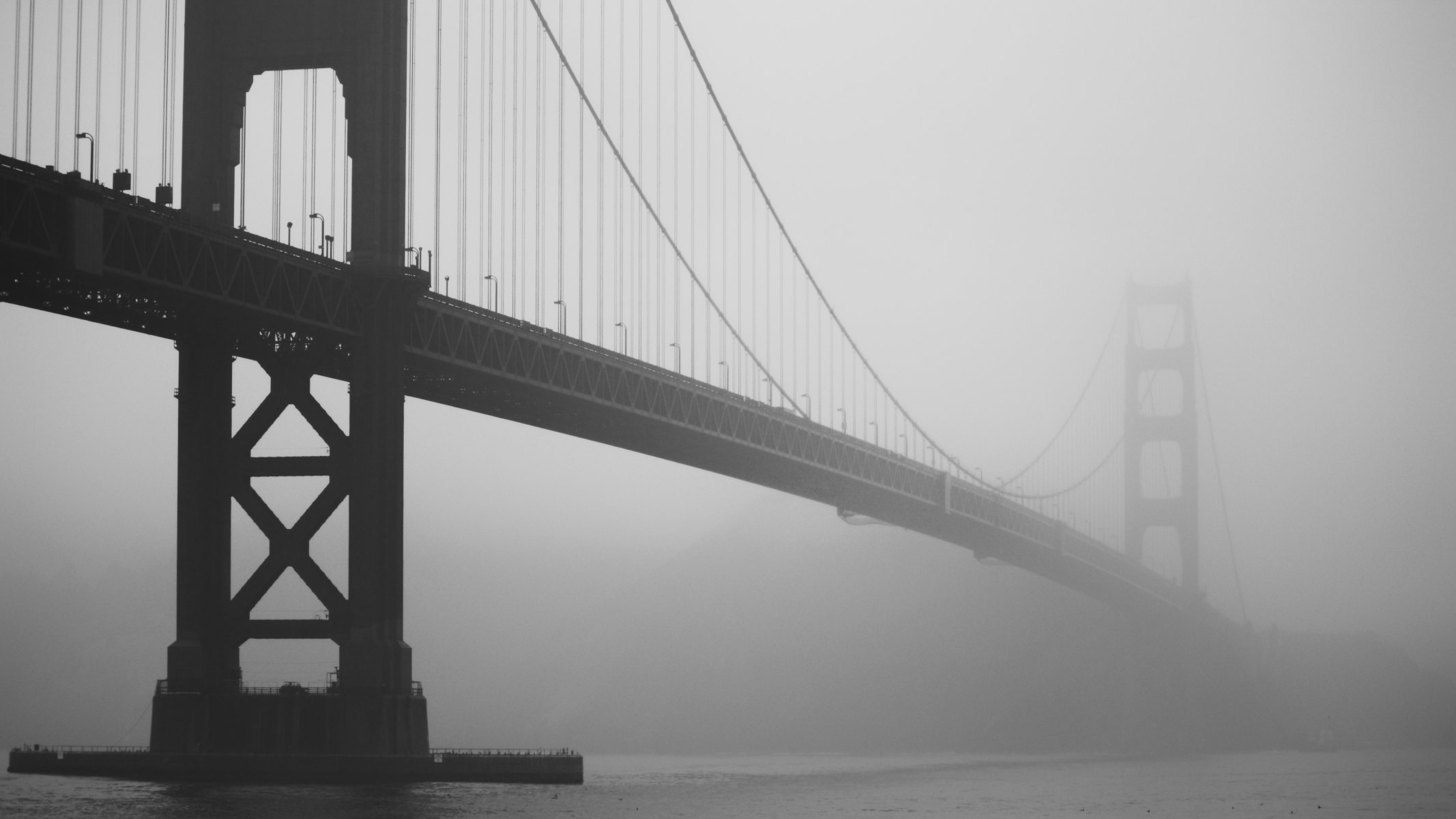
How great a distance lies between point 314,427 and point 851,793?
55.2ft

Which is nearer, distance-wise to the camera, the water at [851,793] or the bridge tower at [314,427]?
the water at [851,793]

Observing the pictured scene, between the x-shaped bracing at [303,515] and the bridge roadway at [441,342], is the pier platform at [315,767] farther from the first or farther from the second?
the bridge roadway at [441,342]

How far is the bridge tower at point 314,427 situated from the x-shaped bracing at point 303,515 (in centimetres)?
3

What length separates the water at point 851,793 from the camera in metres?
38.1

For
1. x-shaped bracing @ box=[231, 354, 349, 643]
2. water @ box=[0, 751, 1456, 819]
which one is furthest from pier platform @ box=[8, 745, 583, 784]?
x-shaped bracing @ box=[231, 354, 349, 643]

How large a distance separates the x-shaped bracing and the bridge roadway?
0.89 m

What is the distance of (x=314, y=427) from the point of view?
147 feet

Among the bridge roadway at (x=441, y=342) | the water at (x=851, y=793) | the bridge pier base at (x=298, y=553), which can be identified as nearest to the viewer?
the bridge roadway at (x=441, y=342)

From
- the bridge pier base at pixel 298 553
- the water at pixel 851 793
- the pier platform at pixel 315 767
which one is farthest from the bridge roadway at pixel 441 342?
the water at pixel 851 793

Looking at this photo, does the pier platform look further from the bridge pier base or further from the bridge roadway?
the bridge roadway

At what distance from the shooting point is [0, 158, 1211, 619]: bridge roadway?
37.6 metres

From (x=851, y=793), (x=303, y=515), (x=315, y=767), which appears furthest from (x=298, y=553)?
(x=851, y=793)

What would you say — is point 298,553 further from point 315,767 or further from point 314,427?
point 315,767

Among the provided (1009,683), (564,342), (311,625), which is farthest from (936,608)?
(311,625)
